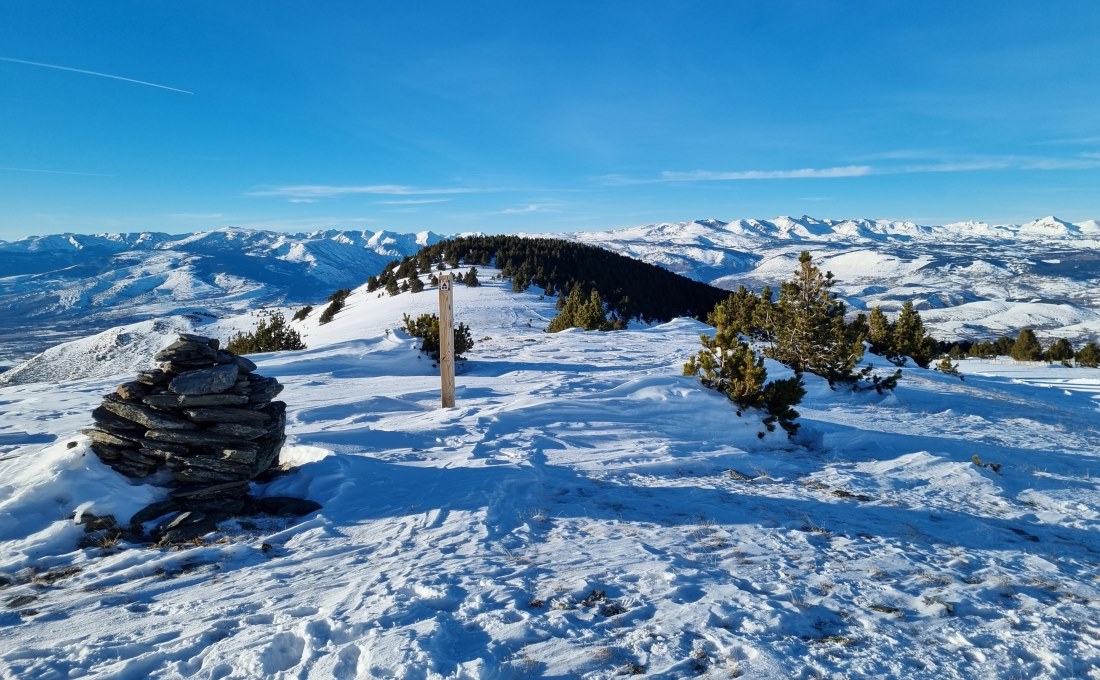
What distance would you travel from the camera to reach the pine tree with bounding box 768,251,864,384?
15.2m

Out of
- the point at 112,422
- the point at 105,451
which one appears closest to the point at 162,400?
the point at 112,422

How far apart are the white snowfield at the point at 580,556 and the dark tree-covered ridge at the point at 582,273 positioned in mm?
38118

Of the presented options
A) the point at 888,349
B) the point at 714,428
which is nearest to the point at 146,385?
the point at 714,428

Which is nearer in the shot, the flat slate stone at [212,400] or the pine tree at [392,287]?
the flat slate stone at [212,400]

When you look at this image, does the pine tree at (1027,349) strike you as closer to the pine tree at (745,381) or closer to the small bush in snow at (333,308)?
the pine tree at (745,381)

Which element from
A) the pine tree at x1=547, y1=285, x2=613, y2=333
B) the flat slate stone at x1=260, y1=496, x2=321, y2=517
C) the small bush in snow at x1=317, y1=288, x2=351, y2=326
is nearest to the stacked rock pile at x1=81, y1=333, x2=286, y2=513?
the flat slate stone at x1=260, y1=496, x2=321, y2=517

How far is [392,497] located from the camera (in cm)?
649

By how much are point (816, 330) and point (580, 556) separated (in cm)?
1310

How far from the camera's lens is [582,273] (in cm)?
5969

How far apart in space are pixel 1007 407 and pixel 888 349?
11017 mm

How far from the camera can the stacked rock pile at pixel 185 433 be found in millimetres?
6141

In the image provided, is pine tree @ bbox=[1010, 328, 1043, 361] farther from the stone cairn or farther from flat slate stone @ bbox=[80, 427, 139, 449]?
flat slate stone @ bbox=[80, 427, 139, 449]

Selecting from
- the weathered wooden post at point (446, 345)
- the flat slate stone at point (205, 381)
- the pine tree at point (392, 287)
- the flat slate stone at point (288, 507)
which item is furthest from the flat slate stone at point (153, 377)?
the pine tree at point (392, 287)

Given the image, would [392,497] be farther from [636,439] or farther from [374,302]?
[374,302]
